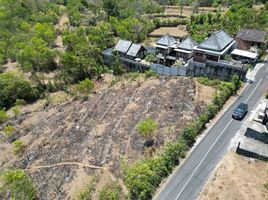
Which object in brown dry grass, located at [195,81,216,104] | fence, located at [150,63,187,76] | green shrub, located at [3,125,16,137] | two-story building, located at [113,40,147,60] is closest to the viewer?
brown dry grass, located at [195,81,216,104]

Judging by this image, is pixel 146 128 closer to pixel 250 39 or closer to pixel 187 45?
pixel 187 45

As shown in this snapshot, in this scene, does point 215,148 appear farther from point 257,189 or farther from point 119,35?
point 119,35

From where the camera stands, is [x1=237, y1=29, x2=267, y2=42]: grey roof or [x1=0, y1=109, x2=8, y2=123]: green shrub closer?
[x1=0, y1=109, x2=8, y2=123]: green shrub

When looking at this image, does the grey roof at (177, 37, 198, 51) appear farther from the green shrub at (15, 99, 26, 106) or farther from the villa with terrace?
the green shrub at (15, 99, 26, 106)

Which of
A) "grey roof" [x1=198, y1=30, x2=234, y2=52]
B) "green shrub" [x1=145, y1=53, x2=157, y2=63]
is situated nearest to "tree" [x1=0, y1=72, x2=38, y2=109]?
"green shrub" [x1=145, y1=53, x2=157, y2=63]

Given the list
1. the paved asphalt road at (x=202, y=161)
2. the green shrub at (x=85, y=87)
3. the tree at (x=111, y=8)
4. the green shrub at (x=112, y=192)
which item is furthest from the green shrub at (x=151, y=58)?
the tree at (x=111, y=8)

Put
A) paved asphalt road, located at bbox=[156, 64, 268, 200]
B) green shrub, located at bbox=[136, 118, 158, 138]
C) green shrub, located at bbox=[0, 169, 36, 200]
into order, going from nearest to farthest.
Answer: paved asphalt road, located at bbox=[156, 64, 268, 200], green shrub, located at bbox=[0, 169, 36, 200], green shrub, located at bbox=[136, 118, 158, 138]

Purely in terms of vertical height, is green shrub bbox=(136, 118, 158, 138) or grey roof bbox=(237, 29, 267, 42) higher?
grey roof bbox=(237, 29, 267, 42)

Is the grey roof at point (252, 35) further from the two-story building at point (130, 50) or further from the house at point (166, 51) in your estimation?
the two-story building at point (130, 50)
